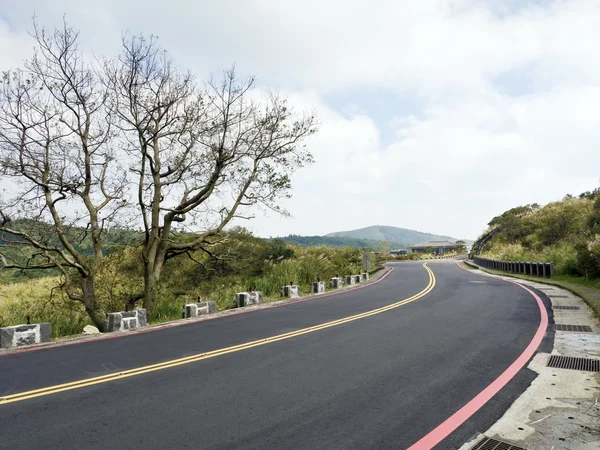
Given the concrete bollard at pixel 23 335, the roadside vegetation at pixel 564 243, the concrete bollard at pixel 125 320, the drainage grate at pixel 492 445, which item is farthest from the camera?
the roadside vegetation at pixel 564 243

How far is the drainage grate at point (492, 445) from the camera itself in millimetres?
3543

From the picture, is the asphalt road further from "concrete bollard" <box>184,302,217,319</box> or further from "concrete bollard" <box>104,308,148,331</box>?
"concrete bollard" <box>184,302,217,319</box>

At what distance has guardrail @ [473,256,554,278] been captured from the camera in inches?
858

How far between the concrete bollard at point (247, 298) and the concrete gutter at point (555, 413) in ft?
31.7

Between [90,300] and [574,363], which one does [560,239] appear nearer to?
[574,363]

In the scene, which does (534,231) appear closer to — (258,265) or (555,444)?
(258,265)

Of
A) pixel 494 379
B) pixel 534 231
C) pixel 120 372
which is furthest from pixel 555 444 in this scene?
pixel 534 231

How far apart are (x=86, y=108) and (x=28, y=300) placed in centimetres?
1305

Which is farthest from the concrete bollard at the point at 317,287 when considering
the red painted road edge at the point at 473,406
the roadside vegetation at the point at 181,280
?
the red painted road edge at the point at 473,406

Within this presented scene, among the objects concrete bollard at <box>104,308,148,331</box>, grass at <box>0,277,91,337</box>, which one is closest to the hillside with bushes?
concrete bollard at <box>104,308,148,331</box>

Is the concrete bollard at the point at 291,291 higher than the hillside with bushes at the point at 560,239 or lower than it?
lower

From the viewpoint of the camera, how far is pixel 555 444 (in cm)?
359

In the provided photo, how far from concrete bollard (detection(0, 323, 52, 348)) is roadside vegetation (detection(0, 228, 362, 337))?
447 centimetres

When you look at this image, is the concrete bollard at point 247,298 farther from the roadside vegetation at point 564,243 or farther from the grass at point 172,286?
the roadside vegetation at point 564,243
